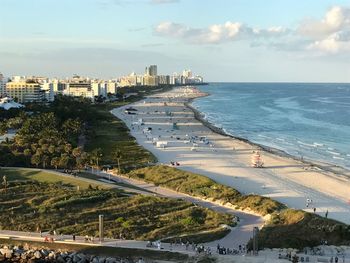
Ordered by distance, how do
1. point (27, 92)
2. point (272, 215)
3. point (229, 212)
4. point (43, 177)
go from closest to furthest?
point (272, 215), point (229, 212), point (43, 177), point (27, 92)

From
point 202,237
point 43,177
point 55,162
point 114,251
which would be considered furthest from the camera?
point 55,162

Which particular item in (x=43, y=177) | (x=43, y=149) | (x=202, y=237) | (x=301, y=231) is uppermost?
(x=43, y=149)

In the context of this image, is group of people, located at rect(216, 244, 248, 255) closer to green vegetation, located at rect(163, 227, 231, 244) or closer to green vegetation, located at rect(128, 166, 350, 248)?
green vegetation, located at rect(128, 166, 350, 248)

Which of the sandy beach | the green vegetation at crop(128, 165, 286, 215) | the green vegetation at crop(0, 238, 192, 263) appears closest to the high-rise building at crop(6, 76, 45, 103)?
the sandy beach

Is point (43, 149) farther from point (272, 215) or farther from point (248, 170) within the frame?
point (272, 215)

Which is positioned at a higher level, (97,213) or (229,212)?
(97,213)

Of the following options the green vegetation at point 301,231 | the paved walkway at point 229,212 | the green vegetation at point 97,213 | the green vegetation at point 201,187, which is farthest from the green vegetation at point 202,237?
the green vegetation at point 201,187

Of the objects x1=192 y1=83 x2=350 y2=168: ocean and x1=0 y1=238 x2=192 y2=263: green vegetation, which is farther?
x1=192 y1=83 x2=350 y2=168: ocean

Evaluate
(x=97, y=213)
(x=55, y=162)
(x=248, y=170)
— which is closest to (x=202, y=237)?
(x=97, y=213)
